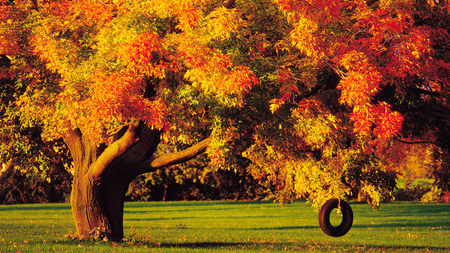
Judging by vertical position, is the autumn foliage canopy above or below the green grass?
above

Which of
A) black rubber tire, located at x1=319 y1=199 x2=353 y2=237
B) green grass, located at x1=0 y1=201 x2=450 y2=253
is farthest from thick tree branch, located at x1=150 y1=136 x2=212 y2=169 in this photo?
black rubber tire, located at x1=319 y1=199 x2=353 y2=237

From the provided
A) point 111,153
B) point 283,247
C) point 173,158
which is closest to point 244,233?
point 283,247

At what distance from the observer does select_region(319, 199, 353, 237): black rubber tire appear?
57.5 ft

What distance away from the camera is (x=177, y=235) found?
24047 millimetres

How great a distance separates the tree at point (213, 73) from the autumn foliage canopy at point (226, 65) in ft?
0.12

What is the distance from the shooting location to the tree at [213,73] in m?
12.4

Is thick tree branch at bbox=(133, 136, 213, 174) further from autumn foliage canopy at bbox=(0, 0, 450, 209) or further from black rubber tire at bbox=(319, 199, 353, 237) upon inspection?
black rubber tire at bbox=(319, 199, 353, 237)

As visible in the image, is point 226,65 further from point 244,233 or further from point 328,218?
point 244,233

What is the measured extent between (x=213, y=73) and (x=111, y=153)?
6.07 m

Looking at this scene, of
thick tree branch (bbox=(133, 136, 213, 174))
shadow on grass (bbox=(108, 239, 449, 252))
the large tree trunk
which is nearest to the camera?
thick tree branch (bbox=(133, 136, 213, 174))

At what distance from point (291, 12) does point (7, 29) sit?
7396 millimetres

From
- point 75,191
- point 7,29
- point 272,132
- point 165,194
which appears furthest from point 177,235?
point 165,194

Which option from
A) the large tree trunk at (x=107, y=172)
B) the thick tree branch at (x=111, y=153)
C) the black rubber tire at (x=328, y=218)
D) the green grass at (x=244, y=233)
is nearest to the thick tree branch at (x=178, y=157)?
the large tree trunk at (x=107, y=172)

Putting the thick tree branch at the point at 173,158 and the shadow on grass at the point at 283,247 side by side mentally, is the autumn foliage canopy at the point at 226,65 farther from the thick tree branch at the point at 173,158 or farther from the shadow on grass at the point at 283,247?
the shadow on grass at the point at 283,247
